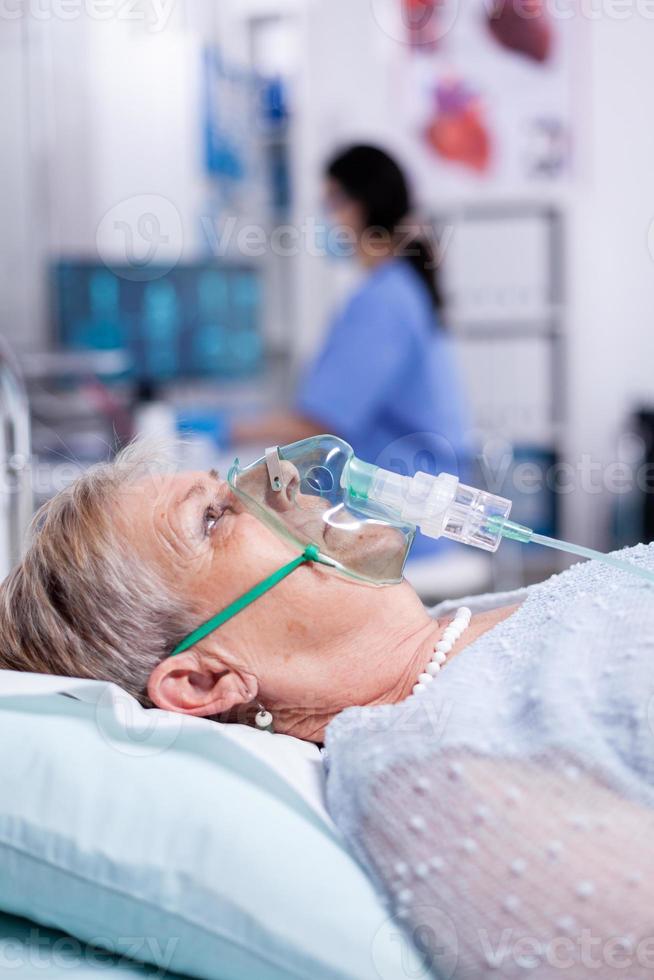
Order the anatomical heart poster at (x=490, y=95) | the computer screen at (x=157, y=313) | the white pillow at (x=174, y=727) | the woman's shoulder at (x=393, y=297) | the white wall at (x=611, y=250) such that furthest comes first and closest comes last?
the white wall at (x=611, y=250), the anatomical heart poster at (x=490, y=95), the computer screen at (x=157, y=313), the woman's shoulder at (x=393, y=297), the white pillow at (x=174, y=727)

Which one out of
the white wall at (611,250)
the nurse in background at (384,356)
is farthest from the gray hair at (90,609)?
the white wall at (611,250)

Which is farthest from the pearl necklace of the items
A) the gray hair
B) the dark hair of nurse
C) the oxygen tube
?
the dark hair of nurse

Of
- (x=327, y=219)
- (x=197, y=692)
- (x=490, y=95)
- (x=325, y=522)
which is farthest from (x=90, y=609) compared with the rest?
(x=490, y=95)

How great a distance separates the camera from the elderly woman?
32.2 inches

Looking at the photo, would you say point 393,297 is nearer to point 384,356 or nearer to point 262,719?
point 384,356

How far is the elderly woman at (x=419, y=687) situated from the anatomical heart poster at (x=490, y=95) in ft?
10.8

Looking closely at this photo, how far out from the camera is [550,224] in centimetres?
419

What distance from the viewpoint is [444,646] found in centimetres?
114

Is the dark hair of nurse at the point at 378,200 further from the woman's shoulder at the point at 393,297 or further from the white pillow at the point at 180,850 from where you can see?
the white pillow at the point at 180,850

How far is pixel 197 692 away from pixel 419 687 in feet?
0.81

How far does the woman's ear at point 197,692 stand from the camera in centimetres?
110

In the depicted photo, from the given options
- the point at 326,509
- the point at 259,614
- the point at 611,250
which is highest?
the point at 611,250

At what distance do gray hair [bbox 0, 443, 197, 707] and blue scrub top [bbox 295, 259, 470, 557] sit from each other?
1538 mm

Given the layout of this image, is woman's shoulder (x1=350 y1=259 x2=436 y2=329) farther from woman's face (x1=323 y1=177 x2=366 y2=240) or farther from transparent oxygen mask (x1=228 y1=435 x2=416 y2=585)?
transparent oxygen mask (x1=228 y1=435 x2=416 y2=585)
